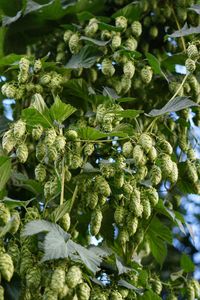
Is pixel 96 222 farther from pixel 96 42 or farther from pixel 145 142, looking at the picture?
pixel 96 42

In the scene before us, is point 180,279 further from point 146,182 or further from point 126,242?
point 146,182

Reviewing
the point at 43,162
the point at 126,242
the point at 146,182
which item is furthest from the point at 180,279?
the point at 43,162

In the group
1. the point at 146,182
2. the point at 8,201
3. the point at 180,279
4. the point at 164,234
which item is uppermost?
the point at 8,201

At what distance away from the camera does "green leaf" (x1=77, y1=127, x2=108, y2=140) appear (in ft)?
5.27

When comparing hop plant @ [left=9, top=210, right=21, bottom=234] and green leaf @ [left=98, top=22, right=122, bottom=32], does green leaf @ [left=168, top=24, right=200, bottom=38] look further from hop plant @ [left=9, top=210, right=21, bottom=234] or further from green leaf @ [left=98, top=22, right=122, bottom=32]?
hop plant @ [left=9, top=210, right=21, bottom=234]

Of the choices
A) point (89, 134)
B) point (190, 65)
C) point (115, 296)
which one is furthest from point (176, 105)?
point (115, 296)

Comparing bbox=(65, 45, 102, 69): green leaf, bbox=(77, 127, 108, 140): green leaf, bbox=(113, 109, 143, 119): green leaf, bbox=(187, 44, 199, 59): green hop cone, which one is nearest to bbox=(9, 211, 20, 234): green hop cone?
bbox=(77, 127, 108, 140): green leaf

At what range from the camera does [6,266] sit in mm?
1394

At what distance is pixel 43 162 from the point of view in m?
1.68

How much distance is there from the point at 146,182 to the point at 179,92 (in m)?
0.32

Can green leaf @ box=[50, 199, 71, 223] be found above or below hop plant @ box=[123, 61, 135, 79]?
below

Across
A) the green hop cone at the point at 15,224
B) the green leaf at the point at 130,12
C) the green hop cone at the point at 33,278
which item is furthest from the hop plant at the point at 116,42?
the green hop cone at the point at 33,278

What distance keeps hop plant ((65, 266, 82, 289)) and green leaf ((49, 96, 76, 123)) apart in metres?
0.34

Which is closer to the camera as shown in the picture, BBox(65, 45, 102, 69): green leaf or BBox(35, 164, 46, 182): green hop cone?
BBox(35, 164, 46, 182): green hop cone
